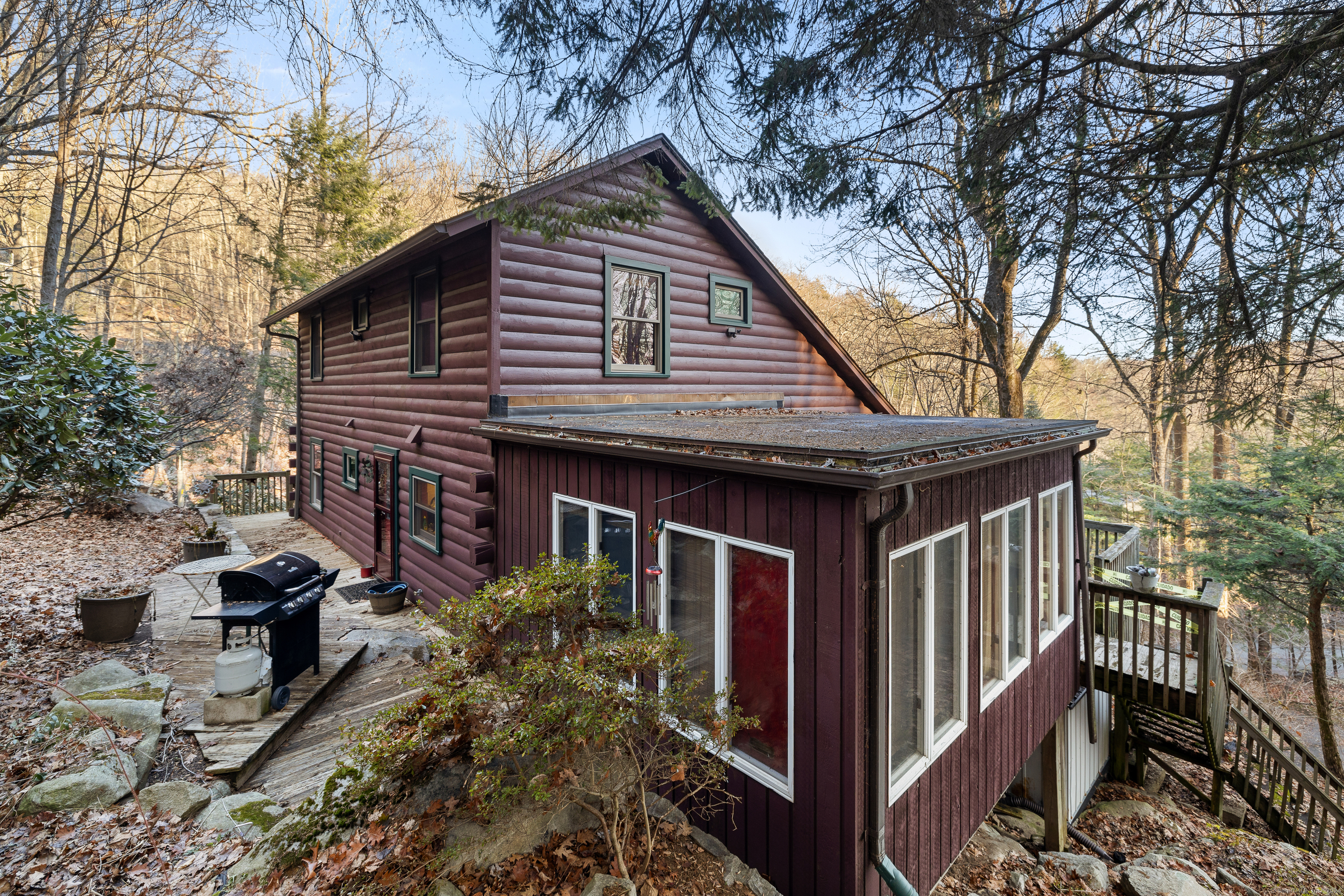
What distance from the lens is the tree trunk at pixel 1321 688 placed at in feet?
27.7

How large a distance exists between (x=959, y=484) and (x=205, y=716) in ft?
20.1

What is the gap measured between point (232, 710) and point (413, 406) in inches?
182

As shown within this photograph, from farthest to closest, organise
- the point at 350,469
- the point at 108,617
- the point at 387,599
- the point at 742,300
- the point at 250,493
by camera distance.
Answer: the point at 250,493 < the point at 350,469 < the point at 742,300 < the point at 387,599 < the point at 108,617

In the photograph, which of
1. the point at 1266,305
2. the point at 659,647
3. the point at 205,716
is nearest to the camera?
the point at 659,647

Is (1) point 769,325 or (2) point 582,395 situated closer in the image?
(2) point 582,395

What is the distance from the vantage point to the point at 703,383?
8828mm

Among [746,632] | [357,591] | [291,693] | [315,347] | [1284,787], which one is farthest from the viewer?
[315,347]

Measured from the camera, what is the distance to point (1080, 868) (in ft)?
15.6

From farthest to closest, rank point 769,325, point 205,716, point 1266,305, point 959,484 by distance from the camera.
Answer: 1. point 769,325
2. point 205,716
3. point 1266,305
4. point 959,484

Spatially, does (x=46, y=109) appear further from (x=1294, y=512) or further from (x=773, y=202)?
(x=1294, y=512)

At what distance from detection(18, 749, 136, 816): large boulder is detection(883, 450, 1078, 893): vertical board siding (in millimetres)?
4708

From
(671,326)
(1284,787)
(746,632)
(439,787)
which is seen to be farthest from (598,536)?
Answer: (1284,787)

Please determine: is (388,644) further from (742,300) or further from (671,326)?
(742,300)

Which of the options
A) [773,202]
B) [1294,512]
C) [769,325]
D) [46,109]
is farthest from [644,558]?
[46,109]
